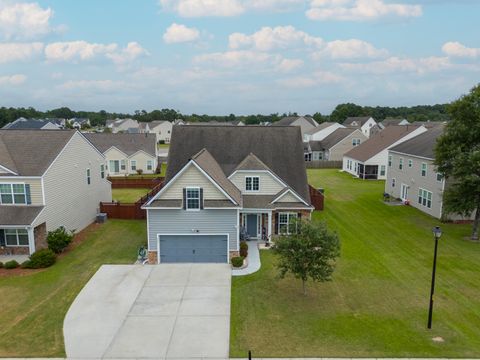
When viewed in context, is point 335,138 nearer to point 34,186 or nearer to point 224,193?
point 224,193

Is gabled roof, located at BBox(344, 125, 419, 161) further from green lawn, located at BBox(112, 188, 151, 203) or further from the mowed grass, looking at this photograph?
green lawn, located at BBox(112, 188, 151, 203)

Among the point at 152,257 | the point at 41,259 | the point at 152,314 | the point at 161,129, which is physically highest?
the point at 161,129

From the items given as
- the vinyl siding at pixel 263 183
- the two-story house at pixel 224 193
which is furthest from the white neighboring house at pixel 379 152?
the vinyl siding at pixel 263 183

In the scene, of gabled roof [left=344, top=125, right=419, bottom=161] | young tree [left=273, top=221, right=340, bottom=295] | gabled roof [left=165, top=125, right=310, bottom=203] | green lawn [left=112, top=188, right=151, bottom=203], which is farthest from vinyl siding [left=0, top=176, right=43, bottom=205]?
gabled roof [left=344, top=125, right=419, bottom=161]

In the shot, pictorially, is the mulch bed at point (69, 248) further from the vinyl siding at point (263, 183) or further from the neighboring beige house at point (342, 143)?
the neighboring beige house at point (342, 143)

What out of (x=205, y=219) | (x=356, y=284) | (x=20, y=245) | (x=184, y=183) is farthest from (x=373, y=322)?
(x=20, y=245)

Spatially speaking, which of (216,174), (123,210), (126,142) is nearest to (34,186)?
(123,210)

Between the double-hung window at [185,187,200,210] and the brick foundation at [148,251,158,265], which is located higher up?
the double-hung window at [185,187,200,210]
